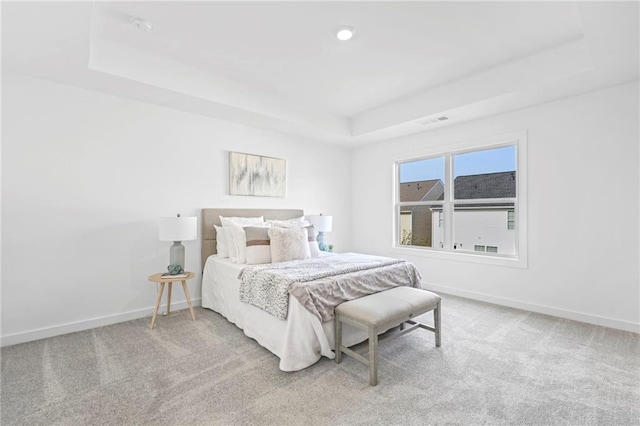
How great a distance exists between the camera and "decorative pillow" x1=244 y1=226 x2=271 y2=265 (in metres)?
3.13

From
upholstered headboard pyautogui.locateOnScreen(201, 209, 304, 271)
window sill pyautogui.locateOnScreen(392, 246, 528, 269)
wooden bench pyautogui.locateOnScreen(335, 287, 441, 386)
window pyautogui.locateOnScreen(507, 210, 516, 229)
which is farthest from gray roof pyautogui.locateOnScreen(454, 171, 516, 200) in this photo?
upholstered headboard pyautogui.locateOnScreen(201, 209, 304, 271)

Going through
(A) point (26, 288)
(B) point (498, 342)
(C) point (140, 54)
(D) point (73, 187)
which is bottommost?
(B) point (498, 342)

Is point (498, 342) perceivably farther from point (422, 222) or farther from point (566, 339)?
point (422, 222)

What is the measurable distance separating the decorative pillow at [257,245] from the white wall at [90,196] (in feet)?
3.01

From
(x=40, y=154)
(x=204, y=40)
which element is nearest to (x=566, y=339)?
(x=204, y=40)

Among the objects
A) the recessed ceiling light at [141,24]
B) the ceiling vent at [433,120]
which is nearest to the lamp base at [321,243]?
the ceiling vent at [433,120]

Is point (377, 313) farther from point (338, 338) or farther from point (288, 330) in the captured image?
point (288, 330)

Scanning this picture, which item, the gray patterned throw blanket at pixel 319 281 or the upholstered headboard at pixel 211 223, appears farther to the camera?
the upholstered headboard at pixel 211 223

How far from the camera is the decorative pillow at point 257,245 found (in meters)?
3.13

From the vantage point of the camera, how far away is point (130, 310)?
322 cm

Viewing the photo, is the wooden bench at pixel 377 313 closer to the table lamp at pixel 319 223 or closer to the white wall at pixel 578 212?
the white wall at pixel 578 212

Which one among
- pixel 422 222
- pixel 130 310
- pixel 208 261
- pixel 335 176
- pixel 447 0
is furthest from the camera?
pixel 335 176

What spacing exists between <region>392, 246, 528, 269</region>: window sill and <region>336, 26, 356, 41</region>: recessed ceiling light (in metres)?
3.10

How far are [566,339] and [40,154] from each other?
5.07 meters
